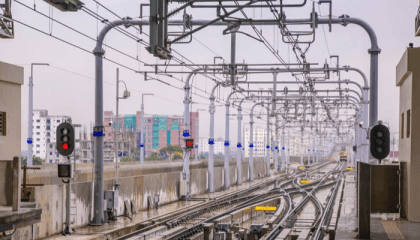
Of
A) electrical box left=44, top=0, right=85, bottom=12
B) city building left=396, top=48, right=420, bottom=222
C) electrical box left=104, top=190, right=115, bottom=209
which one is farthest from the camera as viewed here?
electrical box left=104, top=190, right=115, bottom=209

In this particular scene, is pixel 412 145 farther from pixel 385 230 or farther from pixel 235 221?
pixel 235 221

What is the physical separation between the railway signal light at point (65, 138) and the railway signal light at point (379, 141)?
26.9 feet

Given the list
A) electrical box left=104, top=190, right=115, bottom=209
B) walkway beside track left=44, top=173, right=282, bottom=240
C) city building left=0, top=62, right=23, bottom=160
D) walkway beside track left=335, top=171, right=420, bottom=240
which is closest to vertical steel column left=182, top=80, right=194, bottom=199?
walkway beside track left=44, top=173, right=282, bottom=240

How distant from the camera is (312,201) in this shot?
115 feet

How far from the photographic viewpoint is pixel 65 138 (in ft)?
60.5

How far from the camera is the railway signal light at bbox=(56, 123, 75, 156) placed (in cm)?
1838

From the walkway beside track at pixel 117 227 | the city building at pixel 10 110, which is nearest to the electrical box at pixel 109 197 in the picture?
the walkway beside track at pixel 117 227

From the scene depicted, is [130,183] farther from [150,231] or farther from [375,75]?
[375,75]

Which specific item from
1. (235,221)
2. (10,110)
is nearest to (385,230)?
(10,110)

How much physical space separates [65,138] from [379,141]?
8603 mm

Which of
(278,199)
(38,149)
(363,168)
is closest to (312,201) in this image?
(278,199)

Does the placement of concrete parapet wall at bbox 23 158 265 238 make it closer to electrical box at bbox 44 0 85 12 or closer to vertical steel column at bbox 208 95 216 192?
vertical steel column at bbox 208 95 216 192

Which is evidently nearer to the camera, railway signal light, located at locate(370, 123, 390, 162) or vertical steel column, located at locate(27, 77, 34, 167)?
railway signal light, located at locate(370, 123, 390, 162)

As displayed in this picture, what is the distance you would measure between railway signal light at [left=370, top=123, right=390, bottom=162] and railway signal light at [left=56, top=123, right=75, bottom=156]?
26.9 ft
